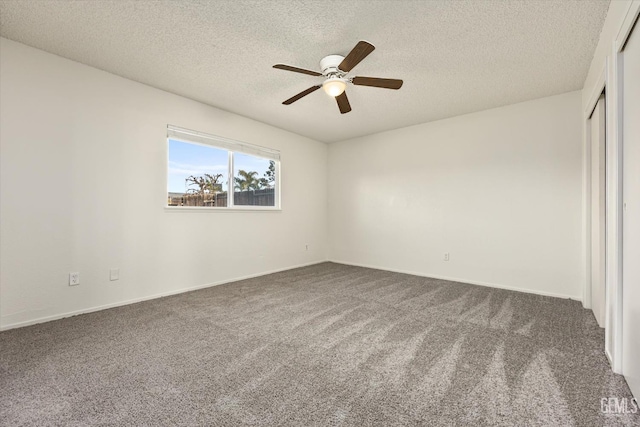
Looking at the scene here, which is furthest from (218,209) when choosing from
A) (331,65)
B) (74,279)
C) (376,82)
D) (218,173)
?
(376,82)

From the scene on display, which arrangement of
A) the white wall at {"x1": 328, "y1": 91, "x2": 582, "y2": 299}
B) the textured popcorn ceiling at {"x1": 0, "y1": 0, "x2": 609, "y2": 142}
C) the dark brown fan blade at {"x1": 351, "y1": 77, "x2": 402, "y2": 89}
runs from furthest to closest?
the white wall at {"x1": 328, "y1": 91, "x2": 582, "y2": 299} → the dark brown fan blade at {"x1": 351, "y1": 77, "x2": 402, "y2": 89} → the textured popcorn ceiling at {"x1": 0, "y1": 0, "x2": 609, "y2": 142}

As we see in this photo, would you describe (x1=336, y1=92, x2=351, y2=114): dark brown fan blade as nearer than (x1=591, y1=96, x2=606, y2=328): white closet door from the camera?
No

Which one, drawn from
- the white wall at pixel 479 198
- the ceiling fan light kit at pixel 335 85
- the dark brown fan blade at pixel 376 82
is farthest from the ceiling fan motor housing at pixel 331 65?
the white wall at pixel 479 198

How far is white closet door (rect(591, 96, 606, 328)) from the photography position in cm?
248

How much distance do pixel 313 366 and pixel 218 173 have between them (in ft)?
10.1

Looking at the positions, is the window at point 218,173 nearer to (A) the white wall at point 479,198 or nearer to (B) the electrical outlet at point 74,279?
(B) the electrical outlet at point 74,279

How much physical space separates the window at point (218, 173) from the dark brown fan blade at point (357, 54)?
243 cm

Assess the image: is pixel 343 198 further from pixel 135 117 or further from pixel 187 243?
pixel 135 117

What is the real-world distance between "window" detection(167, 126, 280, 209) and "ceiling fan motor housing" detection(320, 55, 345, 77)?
2078 mm

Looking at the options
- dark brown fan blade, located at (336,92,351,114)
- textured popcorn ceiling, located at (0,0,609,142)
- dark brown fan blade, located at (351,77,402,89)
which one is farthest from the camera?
dark brown fan blade, located at (336,92,351,114)

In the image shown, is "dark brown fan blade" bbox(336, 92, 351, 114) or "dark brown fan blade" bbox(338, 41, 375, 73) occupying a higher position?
"dark brown fan blade" bbox(338, 41, 375, 73)

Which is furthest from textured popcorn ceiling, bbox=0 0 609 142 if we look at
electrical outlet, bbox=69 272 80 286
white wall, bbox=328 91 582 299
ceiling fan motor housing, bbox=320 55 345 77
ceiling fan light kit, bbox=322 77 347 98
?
electrical outlet, bbox=69 272 80 286

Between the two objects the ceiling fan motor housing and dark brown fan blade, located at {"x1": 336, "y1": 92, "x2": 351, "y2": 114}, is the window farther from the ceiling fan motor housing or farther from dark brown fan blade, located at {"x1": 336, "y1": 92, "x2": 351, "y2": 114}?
the ceiling fan motor housing

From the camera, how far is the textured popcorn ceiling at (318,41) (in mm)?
2021
